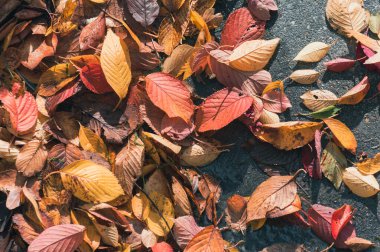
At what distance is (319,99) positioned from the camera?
5.50 ft

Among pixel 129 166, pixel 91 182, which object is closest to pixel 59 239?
pixel 91 182

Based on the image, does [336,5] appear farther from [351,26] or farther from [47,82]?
[47,82]

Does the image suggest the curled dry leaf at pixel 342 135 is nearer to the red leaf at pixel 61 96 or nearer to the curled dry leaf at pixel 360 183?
the curled dry leaf at pixel 360 183

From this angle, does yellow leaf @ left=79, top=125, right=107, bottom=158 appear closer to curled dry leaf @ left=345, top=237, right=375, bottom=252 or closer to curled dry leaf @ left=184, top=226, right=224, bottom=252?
curled dry leaf @ left=184, top=226, right=224, bottom=252

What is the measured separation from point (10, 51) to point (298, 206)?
100 centimetres

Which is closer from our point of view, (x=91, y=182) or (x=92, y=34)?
(x=91, y=182)

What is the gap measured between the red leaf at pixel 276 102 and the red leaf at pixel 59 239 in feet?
2.20

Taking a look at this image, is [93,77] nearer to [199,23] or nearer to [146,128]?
[146,128]

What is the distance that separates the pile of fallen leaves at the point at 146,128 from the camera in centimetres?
157

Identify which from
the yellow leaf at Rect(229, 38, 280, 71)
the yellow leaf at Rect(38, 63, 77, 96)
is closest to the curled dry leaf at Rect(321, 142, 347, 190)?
the yellow leaf at Rect(229, 38, 280, 71)

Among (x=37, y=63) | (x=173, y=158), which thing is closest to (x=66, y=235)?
(x=173, y=158)

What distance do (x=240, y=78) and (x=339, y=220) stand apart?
525 mm

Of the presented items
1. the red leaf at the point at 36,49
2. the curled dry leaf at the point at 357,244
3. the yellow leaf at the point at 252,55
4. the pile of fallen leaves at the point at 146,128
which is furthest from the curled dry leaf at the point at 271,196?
the red leaf at the point at 36,49

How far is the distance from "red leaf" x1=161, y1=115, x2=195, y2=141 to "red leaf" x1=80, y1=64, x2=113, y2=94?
22cm
